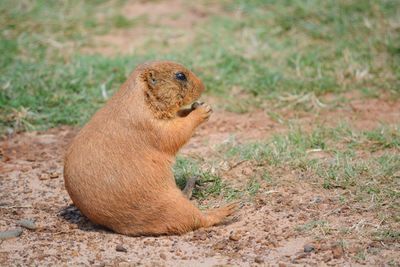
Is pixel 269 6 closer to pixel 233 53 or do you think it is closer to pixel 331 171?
pixel 233 53

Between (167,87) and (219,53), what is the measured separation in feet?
10.7

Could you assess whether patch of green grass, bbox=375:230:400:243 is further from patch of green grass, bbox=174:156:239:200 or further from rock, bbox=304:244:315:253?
patch of green grass, bbox=174:156:239:200

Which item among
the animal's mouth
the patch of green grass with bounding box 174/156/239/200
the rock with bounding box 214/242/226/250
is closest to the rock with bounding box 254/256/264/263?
the rock with bounding box 214/242/226/250

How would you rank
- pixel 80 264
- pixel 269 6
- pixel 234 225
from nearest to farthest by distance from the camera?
pixel 80 264 < pixel 234 225 < pixel 269 6

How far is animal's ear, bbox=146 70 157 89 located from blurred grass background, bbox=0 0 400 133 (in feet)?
7.30

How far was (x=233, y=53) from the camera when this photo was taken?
324 inches

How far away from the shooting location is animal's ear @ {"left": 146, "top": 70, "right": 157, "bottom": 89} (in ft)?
16.4

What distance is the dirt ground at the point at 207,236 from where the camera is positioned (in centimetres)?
441

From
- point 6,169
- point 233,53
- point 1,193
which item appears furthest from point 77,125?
point 233,53

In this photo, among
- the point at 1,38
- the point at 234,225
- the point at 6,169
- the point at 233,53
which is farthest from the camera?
the point at 1,38

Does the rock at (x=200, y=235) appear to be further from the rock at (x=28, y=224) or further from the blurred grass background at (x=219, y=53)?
the blurred grass background at (x=219, y=53)

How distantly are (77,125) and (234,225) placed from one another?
2649mm

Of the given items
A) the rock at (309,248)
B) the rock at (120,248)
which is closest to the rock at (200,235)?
the rock at (120,248)

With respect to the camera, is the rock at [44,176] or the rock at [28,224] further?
the rock at [44,176]
